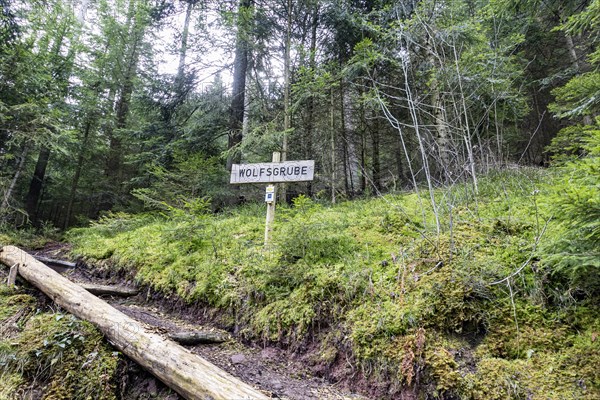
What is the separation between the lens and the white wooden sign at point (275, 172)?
4570 mm

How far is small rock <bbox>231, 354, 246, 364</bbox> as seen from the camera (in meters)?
2.93

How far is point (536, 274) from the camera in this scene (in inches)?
98.7

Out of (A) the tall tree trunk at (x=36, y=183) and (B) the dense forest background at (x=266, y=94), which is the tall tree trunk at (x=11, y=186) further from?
(A) the tall tree trunk at (x=36, y=183)

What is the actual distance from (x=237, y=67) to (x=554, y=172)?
971 cm

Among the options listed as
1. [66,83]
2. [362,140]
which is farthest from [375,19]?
[66,83]

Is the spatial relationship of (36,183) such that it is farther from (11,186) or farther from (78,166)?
(11,186)

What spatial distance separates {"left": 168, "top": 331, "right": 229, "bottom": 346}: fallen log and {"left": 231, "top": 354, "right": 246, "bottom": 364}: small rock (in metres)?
0.36

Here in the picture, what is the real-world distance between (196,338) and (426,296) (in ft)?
8.16

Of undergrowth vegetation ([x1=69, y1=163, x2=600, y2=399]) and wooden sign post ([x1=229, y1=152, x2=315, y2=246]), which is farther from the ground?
wooden sign post ([x1=229, y1=152, x2=315, y2=246])

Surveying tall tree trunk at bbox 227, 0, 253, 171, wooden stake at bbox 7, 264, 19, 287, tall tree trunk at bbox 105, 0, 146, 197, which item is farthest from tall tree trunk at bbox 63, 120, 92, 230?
wooden stake at bbox 7, 264, 19, 287

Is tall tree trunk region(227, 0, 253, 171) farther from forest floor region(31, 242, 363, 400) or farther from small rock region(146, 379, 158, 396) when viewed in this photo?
small rock region(146, 379, 158, 396)

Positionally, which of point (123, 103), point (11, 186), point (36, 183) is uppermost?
point (123, 103)

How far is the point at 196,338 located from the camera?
3.20 meters

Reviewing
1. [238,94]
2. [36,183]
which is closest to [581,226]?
[238,94]
